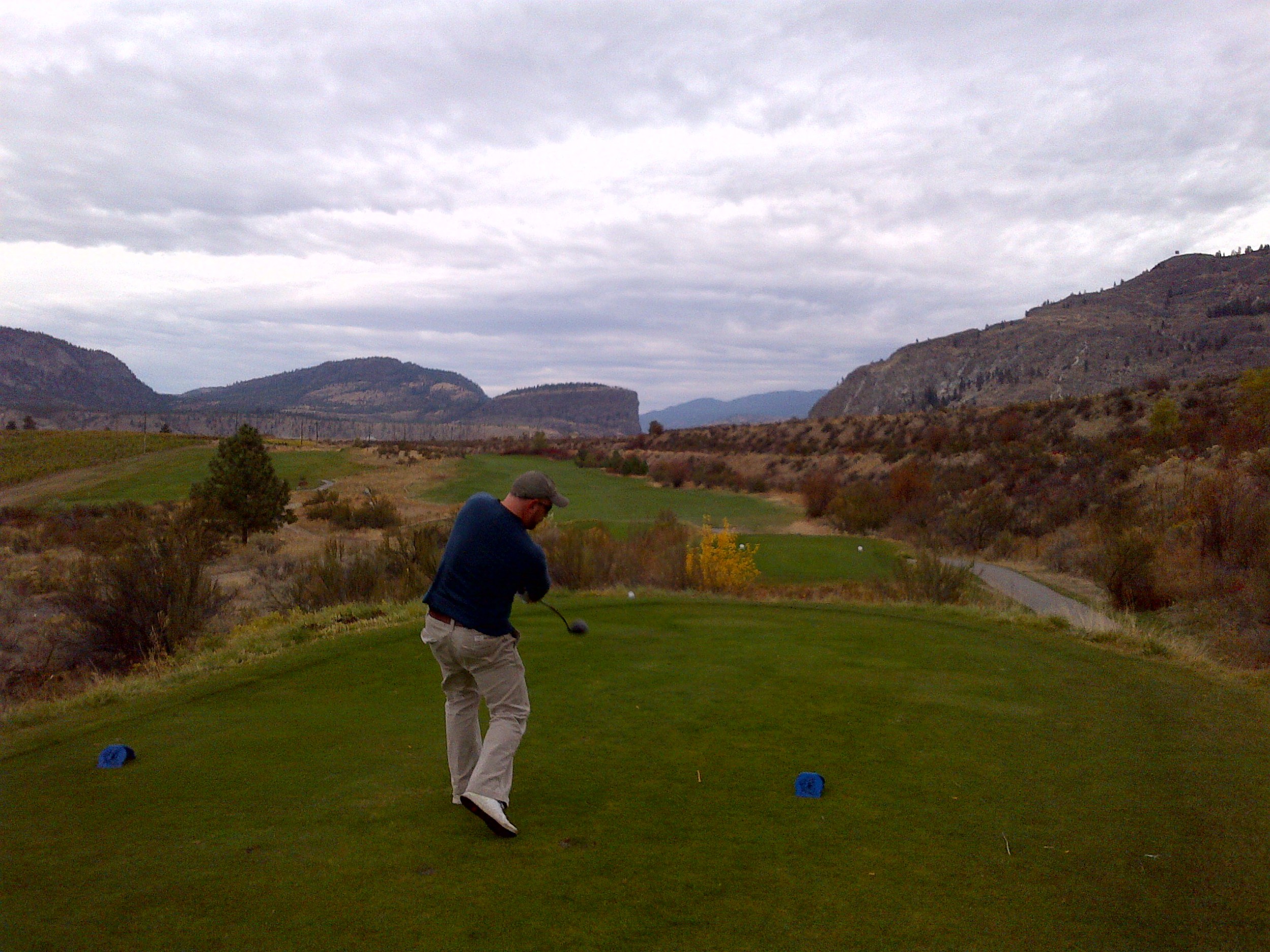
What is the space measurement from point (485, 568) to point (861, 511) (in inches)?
1174

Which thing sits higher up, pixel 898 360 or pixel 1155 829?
pixel 898 360

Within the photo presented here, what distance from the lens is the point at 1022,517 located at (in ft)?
94.8

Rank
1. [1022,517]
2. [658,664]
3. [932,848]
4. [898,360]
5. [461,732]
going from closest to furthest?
[932,848] → [461,732] → [658,664] → [1022,517] → [898,360]

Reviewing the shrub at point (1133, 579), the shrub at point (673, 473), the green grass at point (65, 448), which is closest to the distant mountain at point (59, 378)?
the green grass at point (65, 448)

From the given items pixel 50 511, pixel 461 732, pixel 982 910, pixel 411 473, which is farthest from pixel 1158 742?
A: pixel 411 473

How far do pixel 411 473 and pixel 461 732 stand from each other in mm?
51212

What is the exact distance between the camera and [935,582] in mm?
15938

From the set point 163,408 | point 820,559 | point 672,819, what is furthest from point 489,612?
point 163,408

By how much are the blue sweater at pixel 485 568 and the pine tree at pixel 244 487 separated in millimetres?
26169

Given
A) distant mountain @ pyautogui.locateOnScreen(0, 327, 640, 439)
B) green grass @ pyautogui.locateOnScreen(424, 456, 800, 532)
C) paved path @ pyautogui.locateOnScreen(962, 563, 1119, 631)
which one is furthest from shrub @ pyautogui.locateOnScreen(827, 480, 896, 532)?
distant mountain @ pyautogui.locateOnScreen(0, 327, 640, 439)

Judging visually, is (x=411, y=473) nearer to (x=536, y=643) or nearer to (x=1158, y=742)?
(x=536, y=643)

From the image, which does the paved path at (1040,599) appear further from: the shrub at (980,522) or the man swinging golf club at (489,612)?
the man swinging golf club at (489,612)

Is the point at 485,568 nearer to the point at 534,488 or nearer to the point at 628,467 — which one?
the point at 534,488

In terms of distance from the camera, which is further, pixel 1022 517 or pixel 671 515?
pixel 1022 517
